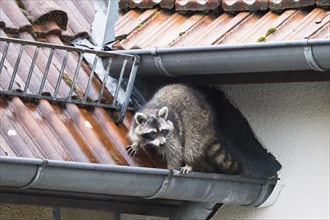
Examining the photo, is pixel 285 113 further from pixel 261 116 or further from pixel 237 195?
pixel 237 195

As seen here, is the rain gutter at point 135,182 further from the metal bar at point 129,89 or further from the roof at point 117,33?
the metal bar at point 129,89

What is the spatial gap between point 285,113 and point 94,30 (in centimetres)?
160

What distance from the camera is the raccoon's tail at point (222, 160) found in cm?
666

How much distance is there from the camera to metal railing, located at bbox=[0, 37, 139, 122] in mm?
6246

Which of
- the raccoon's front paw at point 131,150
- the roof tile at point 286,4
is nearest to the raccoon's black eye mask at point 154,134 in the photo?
the raccoon's front paw at point 131,150

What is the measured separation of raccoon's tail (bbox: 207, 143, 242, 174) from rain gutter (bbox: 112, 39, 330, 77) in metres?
0.54

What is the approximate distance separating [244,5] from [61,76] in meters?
1.26

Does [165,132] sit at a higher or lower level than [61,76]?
lower

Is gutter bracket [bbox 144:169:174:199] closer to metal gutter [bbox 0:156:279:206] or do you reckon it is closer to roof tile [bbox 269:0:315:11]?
metal gutter [bbox 0:156:279:206]

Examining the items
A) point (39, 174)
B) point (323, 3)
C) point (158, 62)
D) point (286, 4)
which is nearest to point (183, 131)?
point (158, 62)

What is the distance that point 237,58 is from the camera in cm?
609

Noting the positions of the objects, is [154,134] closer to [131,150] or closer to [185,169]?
[131,150]

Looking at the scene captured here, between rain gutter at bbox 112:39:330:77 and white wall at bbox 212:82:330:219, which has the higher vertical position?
rain gutter at bbox 112:39:330:77

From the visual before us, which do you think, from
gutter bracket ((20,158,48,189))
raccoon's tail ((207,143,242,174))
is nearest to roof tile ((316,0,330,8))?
raccoon's tail ((207,143,242,174))
